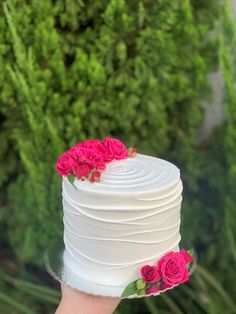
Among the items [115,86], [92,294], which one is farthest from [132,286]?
[115,86]

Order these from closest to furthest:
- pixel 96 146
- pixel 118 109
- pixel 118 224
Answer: pixel 118 224 < pixel 96 146 < pixel 118 109

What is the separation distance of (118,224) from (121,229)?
2 cm

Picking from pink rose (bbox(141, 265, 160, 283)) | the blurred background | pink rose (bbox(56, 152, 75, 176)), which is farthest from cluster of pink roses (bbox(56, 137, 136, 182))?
the blurred background

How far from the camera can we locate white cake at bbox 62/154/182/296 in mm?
1354

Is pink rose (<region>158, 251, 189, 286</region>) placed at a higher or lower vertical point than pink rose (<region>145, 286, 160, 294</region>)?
higher

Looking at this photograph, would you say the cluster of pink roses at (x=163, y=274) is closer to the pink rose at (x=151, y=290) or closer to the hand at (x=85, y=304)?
the pink rose at (x=151, y=290)

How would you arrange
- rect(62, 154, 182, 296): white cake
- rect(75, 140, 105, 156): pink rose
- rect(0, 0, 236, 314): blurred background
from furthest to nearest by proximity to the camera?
rect(0, 0, 236, 314): blurred background
rect(75, 140, 105, 156): pink rose
rect(62, 154, 182, 296): white cake

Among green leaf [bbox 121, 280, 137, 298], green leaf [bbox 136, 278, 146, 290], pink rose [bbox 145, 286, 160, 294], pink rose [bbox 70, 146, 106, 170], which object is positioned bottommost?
pink rose [bbox 145, 286, 160, 294]

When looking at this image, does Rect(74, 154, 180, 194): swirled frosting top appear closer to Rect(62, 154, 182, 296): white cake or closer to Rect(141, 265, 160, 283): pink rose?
Rect(62, 154, 182, 296): white cake

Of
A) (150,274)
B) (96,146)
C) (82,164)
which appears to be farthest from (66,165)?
(150,274)

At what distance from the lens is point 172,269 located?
1.39 m

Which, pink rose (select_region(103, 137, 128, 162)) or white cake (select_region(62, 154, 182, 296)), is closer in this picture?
white cake (select_region(62, 154, 182, 296))

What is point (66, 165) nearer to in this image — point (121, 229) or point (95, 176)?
point (95, 176)

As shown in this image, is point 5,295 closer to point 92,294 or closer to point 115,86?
point 92,294
